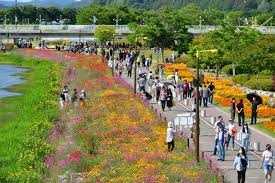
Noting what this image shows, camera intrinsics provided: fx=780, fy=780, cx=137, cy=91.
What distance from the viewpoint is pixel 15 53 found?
363 feet

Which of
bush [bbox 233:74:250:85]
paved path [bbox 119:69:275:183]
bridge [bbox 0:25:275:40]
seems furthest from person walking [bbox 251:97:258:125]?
bridge [bbox 0:25:275:40]

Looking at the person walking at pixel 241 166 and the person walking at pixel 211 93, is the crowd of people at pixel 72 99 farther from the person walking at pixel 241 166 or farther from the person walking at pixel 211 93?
the person walking at pixel 241 166

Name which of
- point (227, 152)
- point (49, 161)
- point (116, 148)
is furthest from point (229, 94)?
point (49, 161)

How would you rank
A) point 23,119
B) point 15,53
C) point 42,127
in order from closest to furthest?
1. point 42,127
2. point 23,119
3. point 15,53

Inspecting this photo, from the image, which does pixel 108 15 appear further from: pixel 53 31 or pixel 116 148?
pixel 116 148

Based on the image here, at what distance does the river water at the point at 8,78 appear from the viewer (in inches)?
2675

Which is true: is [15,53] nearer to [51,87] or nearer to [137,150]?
[51,87]

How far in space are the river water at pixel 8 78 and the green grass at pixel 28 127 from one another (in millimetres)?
1116

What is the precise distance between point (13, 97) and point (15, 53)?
4879 cm

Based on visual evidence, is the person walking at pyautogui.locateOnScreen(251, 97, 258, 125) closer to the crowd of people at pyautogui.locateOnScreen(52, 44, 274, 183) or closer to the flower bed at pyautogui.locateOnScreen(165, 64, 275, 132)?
the crowd of people at pyautogui.locateOnScreen(52, 44, 274, 183)

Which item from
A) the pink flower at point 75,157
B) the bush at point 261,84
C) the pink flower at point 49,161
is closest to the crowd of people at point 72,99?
the bush at point 261,84

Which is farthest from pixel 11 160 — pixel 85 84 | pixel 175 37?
pixel 175 37

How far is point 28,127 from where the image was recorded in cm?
4269

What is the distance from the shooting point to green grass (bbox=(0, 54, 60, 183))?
30.0m
